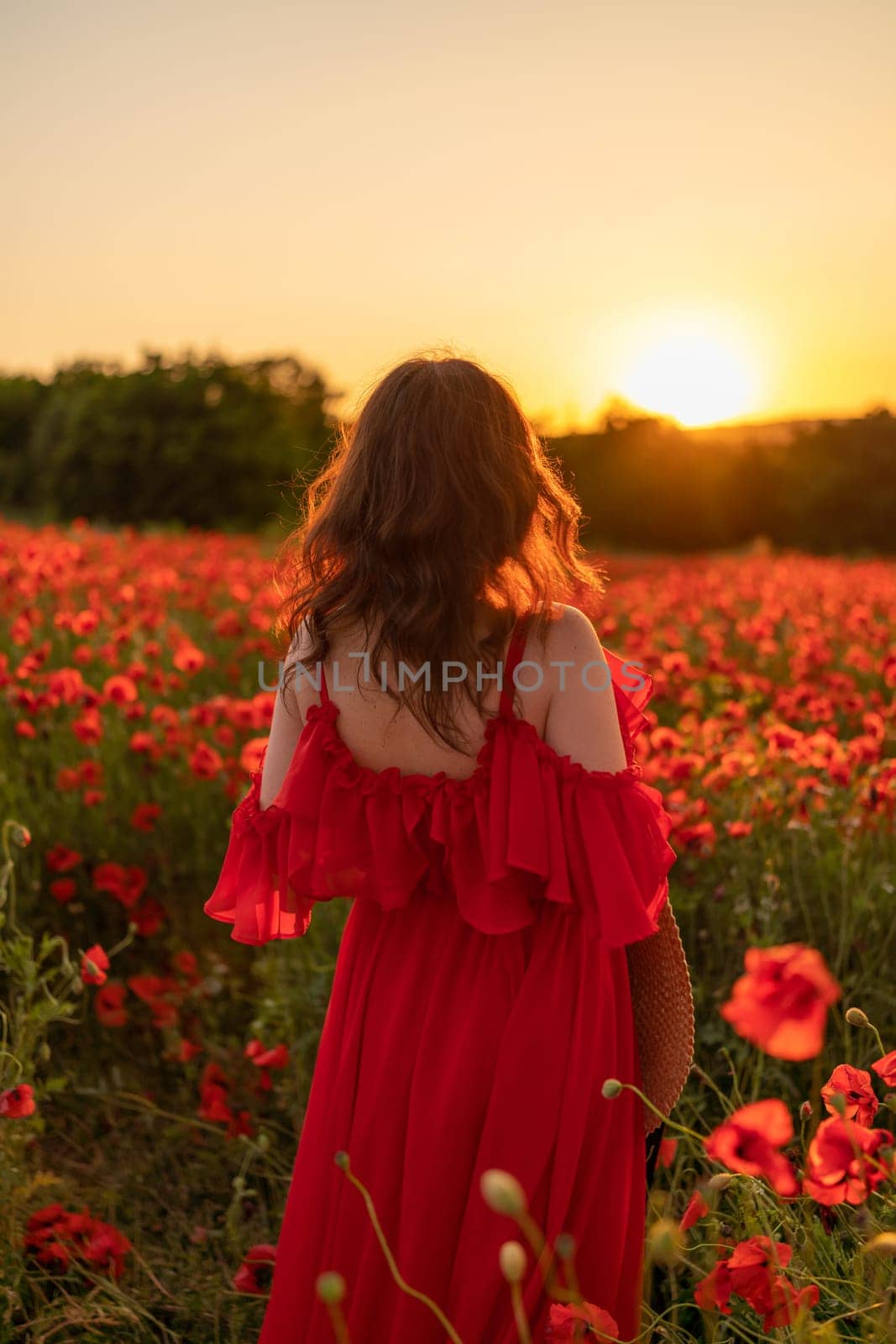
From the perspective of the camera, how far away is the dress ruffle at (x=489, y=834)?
1.65m

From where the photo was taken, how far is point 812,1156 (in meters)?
1.17

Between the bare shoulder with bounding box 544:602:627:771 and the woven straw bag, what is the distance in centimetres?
33

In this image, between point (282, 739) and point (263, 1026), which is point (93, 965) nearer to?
point (282, 739)

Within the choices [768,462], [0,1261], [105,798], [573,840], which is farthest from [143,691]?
[768,462]

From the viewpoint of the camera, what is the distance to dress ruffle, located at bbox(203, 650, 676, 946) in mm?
1649

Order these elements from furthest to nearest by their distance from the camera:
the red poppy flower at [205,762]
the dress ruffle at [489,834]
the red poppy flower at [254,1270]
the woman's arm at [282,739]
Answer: the red poppy flower at [205,762], the red poppy flower at [254,1270], the woman's arm at [282,739], the dress ruffle at [489,834]

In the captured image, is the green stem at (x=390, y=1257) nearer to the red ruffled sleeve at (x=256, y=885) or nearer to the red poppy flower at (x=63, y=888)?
the red ruffled sleeve at (x=256, y=885)

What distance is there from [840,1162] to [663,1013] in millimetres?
Answer: 702

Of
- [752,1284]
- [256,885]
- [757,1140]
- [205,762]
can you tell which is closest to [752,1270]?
[752,1284]

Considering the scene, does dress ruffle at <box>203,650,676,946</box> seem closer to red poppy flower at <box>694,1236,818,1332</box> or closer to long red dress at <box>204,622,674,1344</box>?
long red dress at <box>204,622,674,1344</box>

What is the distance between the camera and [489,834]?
1.66 meters

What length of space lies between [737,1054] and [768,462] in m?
25.7

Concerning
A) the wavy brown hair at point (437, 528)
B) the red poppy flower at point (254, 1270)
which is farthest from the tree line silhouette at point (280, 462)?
the wavy brown hair at point (437, 528)

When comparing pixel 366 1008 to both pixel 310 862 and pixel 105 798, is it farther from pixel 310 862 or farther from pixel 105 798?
pixel 105 798
